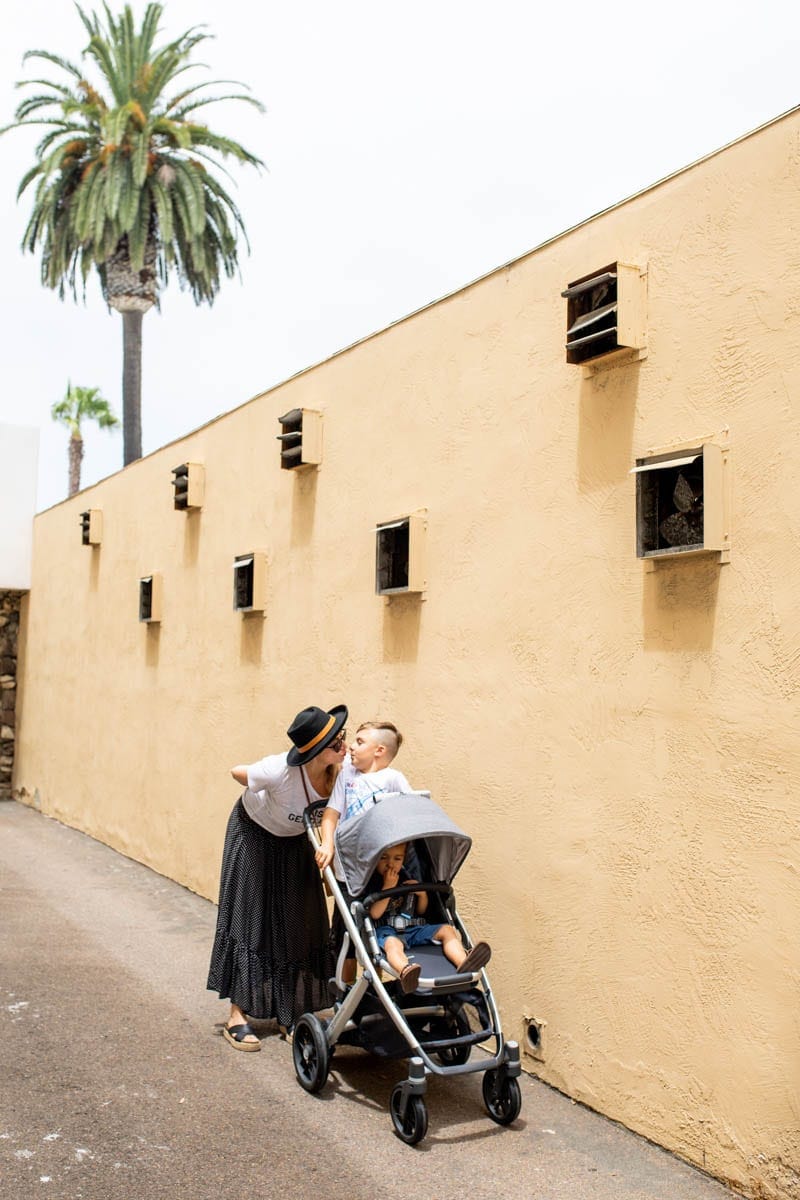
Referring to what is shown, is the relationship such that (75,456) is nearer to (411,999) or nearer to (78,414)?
(78,414)

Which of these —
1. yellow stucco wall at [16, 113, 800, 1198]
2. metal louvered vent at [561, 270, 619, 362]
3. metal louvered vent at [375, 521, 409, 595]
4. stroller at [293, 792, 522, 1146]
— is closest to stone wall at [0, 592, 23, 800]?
yellow stucco wall at [16, 113, 800, 1198]

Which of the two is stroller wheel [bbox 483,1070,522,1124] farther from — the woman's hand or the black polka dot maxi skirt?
the black polka dot maxi skirt

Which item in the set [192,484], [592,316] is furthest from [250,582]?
[592,316]

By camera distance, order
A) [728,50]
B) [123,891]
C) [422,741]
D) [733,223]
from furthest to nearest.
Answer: [123,891] < [728,50] < [422,741] < [733,223]

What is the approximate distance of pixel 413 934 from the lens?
475cm

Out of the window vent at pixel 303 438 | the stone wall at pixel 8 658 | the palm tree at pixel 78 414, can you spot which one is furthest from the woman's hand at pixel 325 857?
the palm tree at pixel 78 414

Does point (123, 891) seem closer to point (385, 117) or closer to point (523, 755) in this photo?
point (523, 755)

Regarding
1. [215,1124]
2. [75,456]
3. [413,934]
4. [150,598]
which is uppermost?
[75,456]

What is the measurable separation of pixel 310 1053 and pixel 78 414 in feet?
101

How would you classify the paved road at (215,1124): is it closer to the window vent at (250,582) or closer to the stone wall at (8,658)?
the window vent at (250,582)

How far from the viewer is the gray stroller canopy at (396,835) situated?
4.66 metres

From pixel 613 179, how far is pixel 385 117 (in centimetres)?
243

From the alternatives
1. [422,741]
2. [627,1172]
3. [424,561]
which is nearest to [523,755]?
[422,741]

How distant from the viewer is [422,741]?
599 cm
